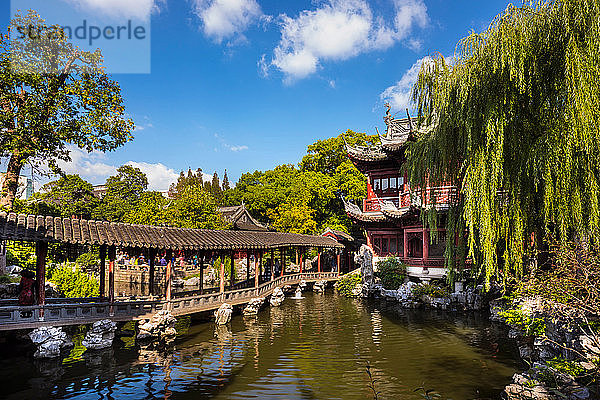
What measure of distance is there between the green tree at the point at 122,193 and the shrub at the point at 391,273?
2898 cm

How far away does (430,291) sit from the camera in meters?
18.2

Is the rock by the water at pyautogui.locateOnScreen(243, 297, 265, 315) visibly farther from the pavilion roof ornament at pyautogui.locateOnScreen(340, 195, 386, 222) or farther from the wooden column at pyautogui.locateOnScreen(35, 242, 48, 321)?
the pavilion roof ornament at pyautogui.locateOnScreen(340, 195, 386, 222)

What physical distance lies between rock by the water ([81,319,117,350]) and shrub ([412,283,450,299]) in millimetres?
13543

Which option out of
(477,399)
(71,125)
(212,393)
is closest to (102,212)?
(71,125)

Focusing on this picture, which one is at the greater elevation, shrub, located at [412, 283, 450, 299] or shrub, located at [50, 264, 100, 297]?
shrub, located at [50, 264, 100, 297]

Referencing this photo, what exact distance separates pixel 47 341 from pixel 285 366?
6.29 metres

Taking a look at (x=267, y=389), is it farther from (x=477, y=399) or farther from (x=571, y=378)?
(x=571, y=378)

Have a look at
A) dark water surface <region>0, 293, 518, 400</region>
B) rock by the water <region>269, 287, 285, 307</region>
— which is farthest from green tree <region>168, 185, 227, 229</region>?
dark water surface <region>0, 293, 518, 400</region>

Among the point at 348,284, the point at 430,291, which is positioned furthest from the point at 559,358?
the point at 348,284

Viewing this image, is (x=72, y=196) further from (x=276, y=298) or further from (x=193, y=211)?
(x=276, y=298)

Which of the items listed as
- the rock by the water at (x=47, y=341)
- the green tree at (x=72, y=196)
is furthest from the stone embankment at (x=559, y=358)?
the green tree at (x=72, y=196)

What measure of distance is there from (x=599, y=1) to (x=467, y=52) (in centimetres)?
291

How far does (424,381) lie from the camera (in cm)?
876

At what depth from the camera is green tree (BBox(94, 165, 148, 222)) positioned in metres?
39.6
